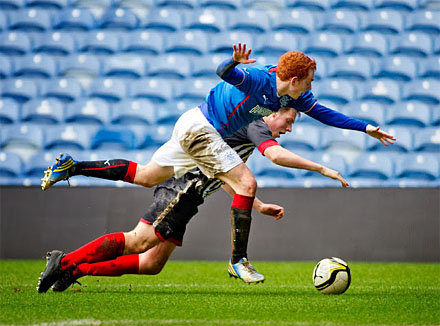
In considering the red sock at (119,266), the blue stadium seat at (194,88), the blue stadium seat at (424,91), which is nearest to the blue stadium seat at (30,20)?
the blue stadium seat at (194,88)

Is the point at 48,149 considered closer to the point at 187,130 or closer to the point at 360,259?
A: the point at 360,259

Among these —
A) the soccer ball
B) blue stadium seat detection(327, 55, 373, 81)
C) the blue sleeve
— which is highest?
blue stadium seat detection(327, 55, 373, 81)

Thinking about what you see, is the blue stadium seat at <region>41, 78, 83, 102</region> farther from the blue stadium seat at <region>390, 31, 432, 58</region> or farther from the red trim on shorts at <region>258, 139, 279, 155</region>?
the red trim on shorts at <region>258, 139, 279, 155</region>

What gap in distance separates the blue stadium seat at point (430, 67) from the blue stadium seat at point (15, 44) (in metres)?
5.80

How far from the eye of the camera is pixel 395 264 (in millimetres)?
7602

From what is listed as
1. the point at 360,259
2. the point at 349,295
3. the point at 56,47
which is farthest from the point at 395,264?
the point at 56,47

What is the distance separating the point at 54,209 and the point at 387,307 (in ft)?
16.5

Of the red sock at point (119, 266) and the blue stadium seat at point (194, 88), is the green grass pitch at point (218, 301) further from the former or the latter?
the blue stadium seat at point (194, 88)

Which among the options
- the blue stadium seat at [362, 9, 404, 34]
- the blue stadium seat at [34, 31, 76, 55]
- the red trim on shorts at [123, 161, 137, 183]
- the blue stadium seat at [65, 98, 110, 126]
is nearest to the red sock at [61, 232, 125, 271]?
the red trim on shorts at [123, 161, 137, 183]

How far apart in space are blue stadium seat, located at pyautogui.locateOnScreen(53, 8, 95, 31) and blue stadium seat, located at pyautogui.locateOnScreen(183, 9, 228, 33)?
1.46m

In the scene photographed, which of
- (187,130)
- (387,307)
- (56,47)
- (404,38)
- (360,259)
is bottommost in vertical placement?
(360,259)

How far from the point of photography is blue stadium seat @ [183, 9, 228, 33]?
10.1 meters

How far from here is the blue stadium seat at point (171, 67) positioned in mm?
9688

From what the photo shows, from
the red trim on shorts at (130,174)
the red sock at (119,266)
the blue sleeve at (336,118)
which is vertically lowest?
the red sock at (119,266)
